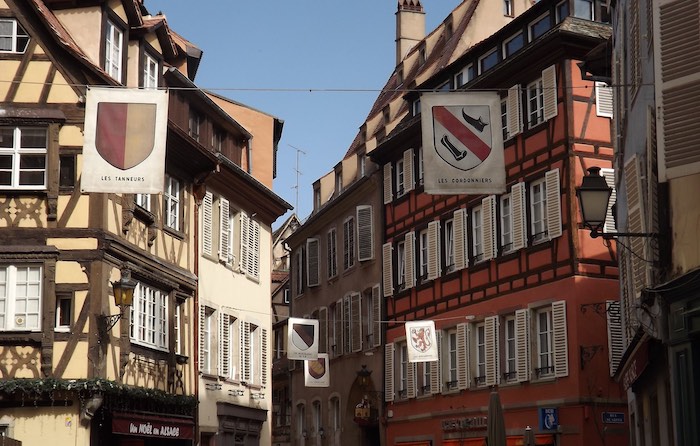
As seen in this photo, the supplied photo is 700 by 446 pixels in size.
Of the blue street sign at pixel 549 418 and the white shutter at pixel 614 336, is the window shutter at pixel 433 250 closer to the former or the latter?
the blue street sign at pixel 549 418

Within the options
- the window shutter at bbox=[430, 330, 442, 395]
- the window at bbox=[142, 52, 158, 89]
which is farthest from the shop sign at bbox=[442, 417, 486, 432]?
the window at bbox=[142, 52, 158, 89]

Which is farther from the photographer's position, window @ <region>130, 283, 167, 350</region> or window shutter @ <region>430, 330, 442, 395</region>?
window shutter @ <region>430, 330, 442, 395</region>

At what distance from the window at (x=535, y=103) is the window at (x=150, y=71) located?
8.73 meters

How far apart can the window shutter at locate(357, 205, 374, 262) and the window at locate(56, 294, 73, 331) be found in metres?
19.2

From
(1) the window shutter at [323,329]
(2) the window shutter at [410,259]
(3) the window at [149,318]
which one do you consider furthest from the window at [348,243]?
(3) the window at [149,318]

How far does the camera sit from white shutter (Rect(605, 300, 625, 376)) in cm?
2706

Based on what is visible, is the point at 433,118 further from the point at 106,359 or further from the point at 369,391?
the point at 369,391

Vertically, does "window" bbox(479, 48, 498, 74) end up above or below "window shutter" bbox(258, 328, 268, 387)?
above

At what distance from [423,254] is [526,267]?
22.6ft

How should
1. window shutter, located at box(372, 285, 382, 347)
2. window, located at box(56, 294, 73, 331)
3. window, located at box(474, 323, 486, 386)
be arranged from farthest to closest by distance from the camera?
window shutter, located at box(372, 285, 382, 347) → window, located at box(474, 323, 486, 386) → window, located at box(56, 294, 73, 331)

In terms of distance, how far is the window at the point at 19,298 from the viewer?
2191 cm

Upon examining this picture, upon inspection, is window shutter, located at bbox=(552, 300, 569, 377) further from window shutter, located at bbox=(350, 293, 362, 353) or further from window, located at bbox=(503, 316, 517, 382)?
window shutter, located at bbox=(350, 293, 362, 353)

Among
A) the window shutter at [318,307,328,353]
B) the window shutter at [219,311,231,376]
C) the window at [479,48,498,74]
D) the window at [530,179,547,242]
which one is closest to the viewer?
the window at [530,179,547,242]

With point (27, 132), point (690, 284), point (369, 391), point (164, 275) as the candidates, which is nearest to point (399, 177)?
point (369, 391)
